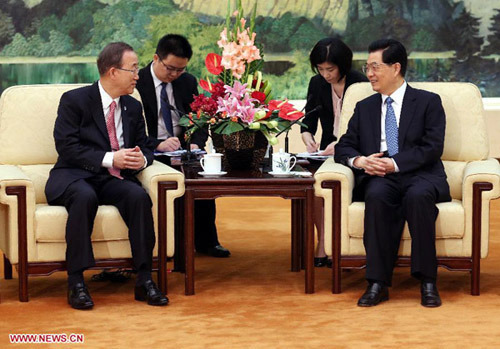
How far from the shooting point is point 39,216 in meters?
4.67

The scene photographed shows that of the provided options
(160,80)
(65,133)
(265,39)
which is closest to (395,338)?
(65,133)

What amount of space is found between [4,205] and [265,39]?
5.12m

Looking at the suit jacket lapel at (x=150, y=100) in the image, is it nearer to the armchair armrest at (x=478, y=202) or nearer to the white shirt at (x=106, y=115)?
the white shirt at (x=106, y=115)

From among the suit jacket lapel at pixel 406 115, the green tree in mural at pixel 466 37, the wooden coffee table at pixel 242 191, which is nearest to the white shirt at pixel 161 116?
the wooden coffee table at pixel 242 191

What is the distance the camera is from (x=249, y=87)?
519cm

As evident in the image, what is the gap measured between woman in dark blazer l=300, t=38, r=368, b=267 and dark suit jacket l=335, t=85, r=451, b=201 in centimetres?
57

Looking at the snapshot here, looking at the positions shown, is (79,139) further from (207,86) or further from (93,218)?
(207,86)

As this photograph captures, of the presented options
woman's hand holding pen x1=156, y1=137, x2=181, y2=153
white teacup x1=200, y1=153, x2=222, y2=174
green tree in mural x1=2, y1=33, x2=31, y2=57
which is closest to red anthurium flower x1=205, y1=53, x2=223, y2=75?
white teacup x1=200, y1=153, x2=222, y2=174

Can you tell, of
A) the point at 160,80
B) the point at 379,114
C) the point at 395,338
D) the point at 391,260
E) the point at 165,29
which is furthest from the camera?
the point at 165,29

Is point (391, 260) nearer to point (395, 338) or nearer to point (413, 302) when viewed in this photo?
point (413, 302)

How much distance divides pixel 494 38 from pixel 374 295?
18.8ft

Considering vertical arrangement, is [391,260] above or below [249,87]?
below

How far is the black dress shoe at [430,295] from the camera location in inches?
183

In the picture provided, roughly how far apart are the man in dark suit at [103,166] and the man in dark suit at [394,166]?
1072 millimetres
